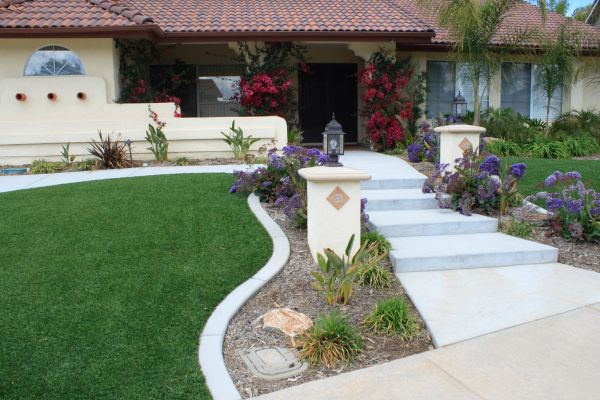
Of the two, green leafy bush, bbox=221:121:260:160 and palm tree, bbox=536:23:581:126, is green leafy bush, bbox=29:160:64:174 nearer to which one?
green leafy bush, bbox=221:121:260:160

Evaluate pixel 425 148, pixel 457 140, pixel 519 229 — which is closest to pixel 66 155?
pixel 425 148

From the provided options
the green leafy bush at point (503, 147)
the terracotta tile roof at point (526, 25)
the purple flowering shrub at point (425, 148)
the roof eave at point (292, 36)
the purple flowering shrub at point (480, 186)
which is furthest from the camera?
the terracotta tile roof at point (526, 25)

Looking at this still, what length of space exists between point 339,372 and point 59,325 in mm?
2131

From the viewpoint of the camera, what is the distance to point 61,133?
11211mm

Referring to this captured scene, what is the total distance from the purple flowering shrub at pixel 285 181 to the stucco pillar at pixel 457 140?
202cm

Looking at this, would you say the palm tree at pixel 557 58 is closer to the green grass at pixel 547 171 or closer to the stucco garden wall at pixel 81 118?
the green grass at pixel 547 171

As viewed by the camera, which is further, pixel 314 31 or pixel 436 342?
pixel 314 31

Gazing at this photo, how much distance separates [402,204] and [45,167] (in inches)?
279

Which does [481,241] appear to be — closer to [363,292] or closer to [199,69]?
[363,292]

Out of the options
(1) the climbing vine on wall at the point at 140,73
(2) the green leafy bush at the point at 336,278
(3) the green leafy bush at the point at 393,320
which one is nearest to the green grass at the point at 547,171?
(2) the green leafy bush at the point at 336,278

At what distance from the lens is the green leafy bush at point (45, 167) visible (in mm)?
10656

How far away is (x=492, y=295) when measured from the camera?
5.01 m

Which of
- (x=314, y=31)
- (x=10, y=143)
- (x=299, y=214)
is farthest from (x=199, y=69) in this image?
(x=299, y=214)

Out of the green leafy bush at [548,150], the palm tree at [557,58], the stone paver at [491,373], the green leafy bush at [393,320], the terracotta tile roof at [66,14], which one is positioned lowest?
the stone paver at [491,373]
